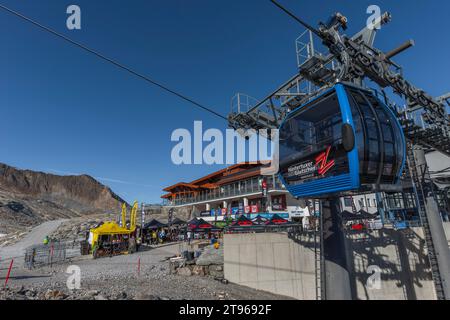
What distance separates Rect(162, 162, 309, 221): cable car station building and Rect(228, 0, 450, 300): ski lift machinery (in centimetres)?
1518

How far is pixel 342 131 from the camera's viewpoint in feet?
16.8

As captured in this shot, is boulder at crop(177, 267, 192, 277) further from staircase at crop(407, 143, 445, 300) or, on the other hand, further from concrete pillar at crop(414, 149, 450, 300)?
concrete pillar at crop(414, 149, 450, 300)

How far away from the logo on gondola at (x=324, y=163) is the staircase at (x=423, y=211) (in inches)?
326

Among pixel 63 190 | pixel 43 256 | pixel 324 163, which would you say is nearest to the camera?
pixel 324 163

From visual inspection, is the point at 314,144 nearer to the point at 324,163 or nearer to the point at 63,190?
the point at 324,163

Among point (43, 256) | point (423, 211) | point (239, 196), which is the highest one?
point (239, 196)

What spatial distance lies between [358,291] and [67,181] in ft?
342

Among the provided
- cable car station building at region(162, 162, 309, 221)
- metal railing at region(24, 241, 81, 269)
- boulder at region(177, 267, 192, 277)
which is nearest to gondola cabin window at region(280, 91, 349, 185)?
boulder at region(177, 267, 192, 277)

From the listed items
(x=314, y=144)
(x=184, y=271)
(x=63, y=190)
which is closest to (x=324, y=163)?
(x=314, y=144)

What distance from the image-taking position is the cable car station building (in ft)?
94.8

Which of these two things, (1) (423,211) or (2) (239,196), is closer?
(1) (423,211)

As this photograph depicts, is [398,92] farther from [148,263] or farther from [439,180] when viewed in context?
[148,263]

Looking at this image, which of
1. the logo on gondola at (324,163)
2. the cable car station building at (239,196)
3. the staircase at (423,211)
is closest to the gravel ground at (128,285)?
the logo on gondola at (324,163)

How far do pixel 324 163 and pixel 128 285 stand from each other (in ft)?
31.6
